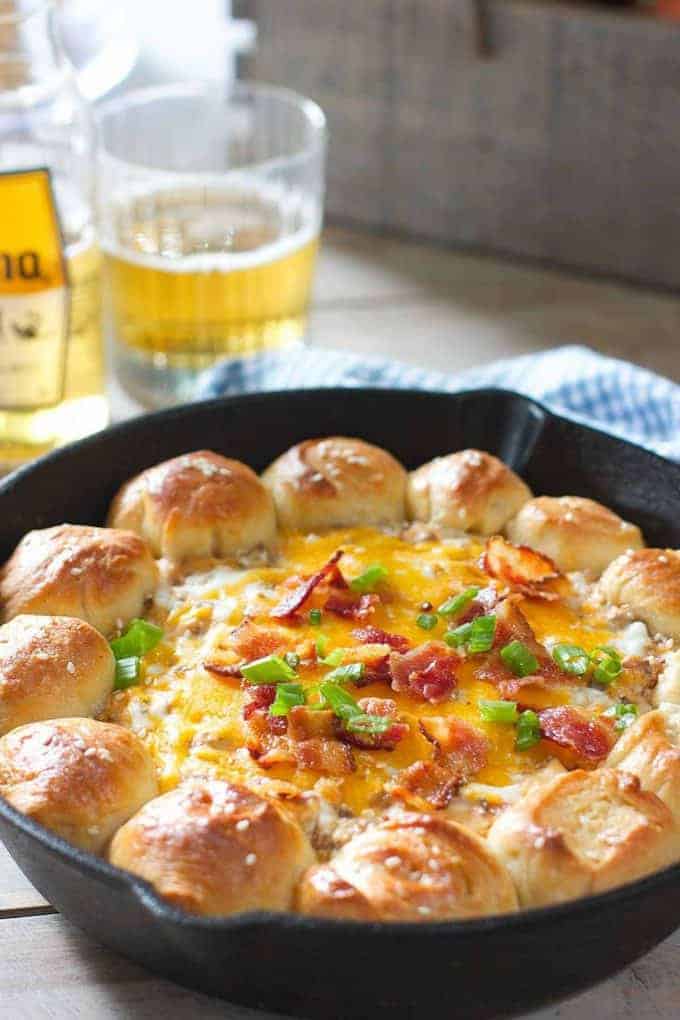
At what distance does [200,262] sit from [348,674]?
1663mm

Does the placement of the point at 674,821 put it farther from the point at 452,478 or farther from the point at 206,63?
the point at 206,63

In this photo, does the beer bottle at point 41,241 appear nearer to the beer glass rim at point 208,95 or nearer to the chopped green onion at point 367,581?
the beer glass rim at point 208,95

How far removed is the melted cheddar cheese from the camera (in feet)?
7.75

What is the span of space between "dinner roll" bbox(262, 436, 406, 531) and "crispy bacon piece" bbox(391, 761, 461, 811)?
2.64ft

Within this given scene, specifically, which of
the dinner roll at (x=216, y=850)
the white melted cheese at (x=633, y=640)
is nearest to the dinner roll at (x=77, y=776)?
the dinner roll at (x=216, y=850)

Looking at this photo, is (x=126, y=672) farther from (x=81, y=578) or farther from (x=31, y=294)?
(x=31, y=294)

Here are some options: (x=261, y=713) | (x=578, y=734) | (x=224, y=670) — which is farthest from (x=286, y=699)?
(x=578, y=734)

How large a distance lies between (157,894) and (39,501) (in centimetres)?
122

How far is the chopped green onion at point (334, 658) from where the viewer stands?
8.38 ft

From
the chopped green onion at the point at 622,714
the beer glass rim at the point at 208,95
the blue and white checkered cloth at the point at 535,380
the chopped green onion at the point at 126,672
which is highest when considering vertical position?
the beer glass rim at the point at 208,95

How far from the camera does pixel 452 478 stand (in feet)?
9.96

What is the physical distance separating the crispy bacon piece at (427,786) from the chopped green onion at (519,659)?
0.29 meters

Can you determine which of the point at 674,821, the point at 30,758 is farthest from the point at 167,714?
the point at 674,821

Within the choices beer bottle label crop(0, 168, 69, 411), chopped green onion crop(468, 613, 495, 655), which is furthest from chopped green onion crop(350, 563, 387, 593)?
beer bottle label crop(0, 168, 69, 411)
